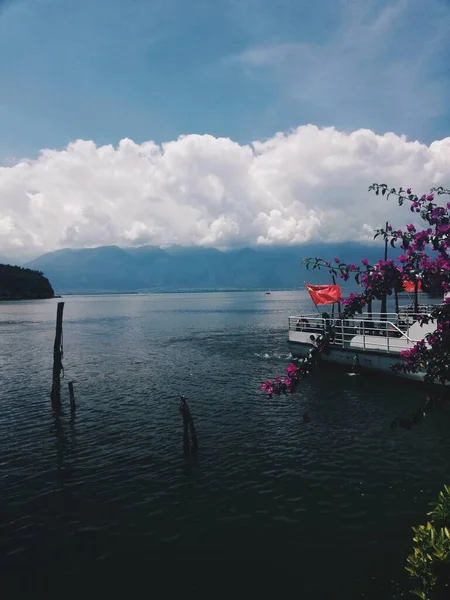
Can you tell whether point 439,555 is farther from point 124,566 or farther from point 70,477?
point 70,477

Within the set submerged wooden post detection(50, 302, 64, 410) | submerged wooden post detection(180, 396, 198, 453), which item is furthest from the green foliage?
submerged wooden post detection(50, 302, 64, 410)

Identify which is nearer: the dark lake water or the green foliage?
the green foliage

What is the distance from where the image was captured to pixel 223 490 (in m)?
14.0

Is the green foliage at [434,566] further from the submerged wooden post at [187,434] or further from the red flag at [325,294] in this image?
the red flag at [325,294]

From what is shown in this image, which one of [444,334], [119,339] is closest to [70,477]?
[444,334]

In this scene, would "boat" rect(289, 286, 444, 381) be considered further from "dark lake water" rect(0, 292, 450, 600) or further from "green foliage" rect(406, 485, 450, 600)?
"green foliage" rect(406, 485, 450, 600)

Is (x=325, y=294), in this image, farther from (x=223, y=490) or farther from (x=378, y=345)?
(x=223, y=490)

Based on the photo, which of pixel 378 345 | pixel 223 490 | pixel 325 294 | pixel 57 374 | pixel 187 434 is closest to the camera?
pixel 223 490

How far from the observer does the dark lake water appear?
33.0ft

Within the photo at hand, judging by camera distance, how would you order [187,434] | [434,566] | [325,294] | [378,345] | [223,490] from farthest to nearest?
[325,294] → [378,345] → [187,434] → [223,490] → [434,566]

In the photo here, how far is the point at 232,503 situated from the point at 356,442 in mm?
7490

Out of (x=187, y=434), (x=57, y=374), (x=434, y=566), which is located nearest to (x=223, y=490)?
(x=187, y=434)

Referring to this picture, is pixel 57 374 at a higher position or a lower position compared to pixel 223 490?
higher

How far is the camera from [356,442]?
1791cm
